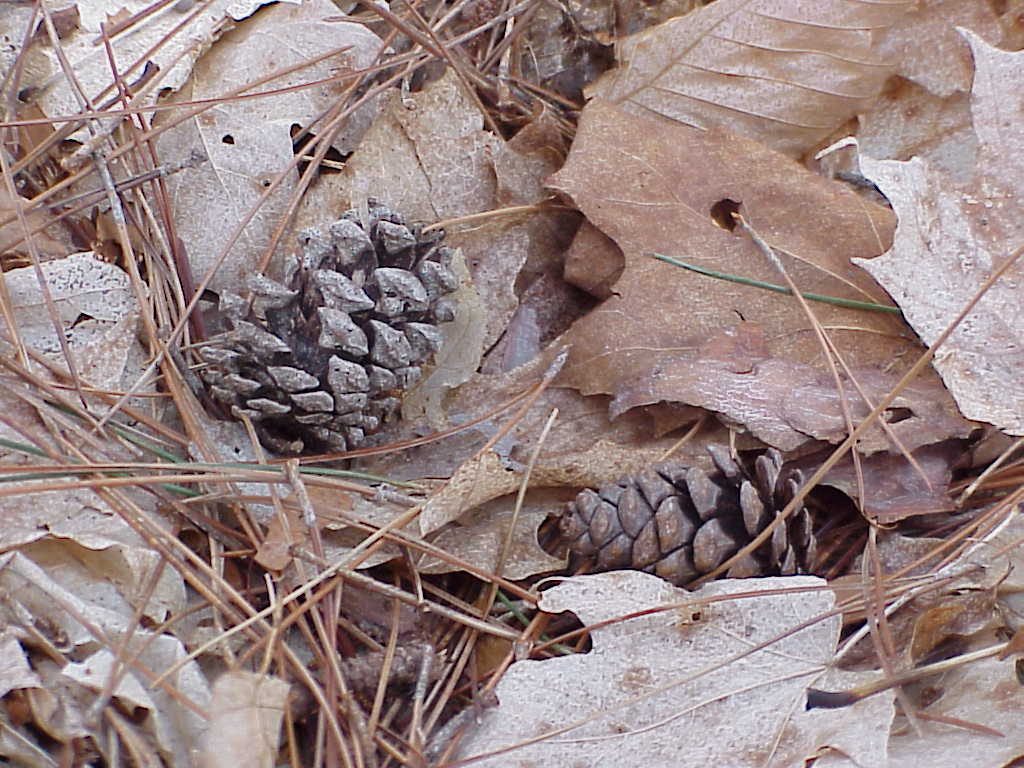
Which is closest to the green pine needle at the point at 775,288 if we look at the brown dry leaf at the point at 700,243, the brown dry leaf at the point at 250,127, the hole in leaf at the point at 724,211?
the brown dry leaf at the point at 700,243

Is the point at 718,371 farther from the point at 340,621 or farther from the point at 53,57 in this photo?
the point at 53,57

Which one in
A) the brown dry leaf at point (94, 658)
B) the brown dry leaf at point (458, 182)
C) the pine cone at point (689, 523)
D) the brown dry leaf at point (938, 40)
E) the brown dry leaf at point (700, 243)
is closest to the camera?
the brown dry leaf at point (94, 658)

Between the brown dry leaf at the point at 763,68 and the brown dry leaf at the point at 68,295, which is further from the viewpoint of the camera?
the brown dry leaf at the point at 763,68

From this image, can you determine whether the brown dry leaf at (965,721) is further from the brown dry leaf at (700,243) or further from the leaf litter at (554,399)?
the brown dry leaf at (700,243)

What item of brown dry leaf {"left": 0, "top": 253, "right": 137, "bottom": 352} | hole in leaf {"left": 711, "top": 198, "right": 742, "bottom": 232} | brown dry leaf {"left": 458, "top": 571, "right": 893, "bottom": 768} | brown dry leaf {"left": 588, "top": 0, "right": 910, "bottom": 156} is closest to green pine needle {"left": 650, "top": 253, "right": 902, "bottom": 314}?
hole in leaf {"left": 711, "top": 198, "right": 742, "bottom": 232}

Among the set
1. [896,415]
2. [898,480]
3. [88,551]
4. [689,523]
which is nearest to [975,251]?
[896,415]

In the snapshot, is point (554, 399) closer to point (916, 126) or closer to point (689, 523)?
point (689, 523)

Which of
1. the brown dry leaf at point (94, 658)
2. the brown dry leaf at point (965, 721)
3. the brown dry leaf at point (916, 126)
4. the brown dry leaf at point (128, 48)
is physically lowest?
the brown dry leaf at point (965, 721)

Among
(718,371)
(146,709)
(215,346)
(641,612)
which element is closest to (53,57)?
(215,346)
